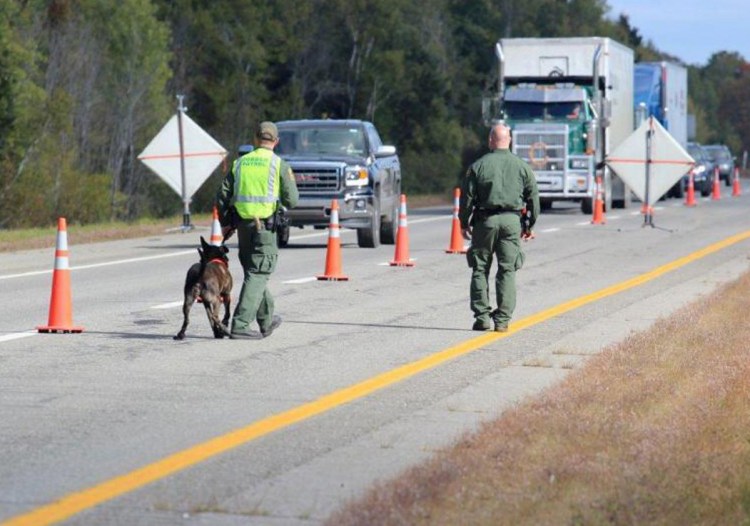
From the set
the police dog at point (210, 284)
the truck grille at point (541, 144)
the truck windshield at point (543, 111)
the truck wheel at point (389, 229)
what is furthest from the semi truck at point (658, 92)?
the police dog at point (210, 284)

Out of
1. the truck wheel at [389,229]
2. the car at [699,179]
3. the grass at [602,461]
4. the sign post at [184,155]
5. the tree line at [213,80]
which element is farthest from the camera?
the car at [699,179]

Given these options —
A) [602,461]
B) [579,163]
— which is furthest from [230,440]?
[579,163]

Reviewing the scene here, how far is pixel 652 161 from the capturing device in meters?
34.3

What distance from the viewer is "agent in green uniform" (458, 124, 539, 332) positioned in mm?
14680

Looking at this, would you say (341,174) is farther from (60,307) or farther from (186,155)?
(60,307)

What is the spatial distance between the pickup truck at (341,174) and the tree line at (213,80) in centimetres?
1520

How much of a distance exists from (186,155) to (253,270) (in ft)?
65.9

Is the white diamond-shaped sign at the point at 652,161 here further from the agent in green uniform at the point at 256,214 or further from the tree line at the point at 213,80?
the agent in green uniform at the point at 256,214

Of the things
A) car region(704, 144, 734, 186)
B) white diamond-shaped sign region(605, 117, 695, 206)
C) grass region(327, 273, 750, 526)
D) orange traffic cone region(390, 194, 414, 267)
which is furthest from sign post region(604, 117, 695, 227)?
car region(704, 144, 734, 186)

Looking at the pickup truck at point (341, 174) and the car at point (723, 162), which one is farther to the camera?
the car at point (723, 162)

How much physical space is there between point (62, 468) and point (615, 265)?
16.4m

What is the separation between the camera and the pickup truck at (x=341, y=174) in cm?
2736

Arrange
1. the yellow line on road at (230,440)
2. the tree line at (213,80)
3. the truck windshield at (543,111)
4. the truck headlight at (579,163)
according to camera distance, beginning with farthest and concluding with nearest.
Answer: the tree line at (213,80), the truck headlight at (579,163), the truck windshield at (543,111), the yellow line on road at (230,440)

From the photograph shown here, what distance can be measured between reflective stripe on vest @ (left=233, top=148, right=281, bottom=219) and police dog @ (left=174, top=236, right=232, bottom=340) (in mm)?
399
